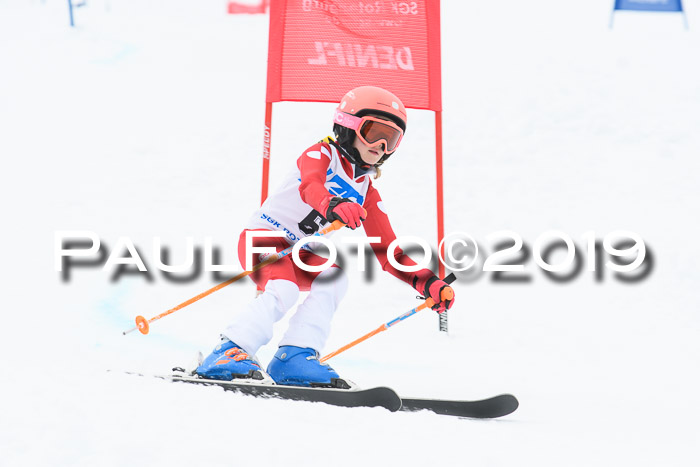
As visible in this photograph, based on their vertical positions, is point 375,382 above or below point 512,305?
below

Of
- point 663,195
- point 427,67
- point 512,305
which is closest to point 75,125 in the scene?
point 427,67

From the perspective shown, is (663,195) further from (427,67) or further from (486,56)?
(486,56)

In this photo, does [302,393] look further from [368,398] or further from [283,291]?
[283,291]

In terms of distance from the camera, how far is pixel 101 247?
6102 millimetres

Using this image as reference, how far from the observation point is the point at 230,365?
3342 mm

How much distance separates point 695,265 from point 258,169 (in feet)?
14.2

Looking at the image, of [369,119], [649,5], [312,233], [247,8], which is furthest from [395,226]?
[247,8]

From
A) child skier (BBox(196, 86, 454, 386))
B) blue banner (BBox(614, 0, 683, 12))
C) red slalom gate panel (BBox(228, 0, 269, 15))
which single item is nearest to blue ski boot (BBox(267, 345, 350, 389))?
child skier (BBox(196, 86, 454, 386))

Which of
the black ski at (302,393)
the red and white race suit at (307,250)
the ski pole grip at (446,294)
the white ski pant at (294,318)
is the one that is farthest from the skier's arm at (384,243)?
the black ski at (302,393)

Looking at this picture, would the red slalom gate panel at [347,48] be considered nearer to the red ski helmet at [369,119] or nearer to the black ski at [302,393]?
the red ski helmet at [369,119]

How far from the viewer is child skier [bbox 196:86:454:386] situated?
11.2 ft

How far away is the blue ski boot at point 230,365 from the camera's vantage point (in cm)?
333

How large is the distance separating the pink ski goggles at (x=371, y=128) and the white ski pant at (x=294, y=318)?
Result: 0.72 m

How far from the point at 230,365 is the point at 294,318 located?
436 millimetres
